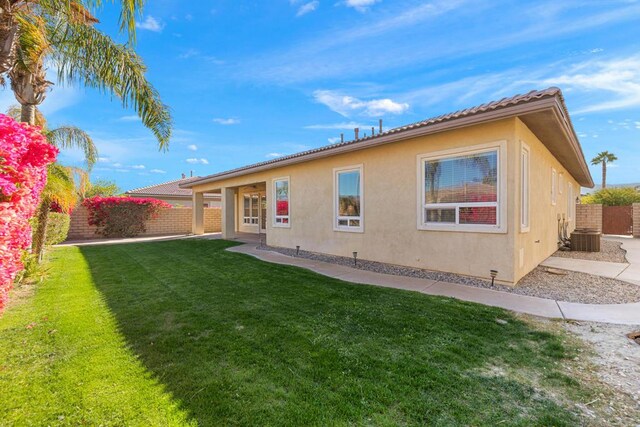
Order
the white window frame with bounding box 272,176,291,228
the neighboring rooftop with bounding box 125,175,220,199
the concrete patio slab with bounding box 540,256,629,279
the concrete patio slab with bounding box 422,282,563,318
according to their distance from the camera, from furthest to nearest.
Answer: the neighboring rooftop with bounding box 125,175,220,199
the white window frame with bounding box 272,176,291,228
the concrete patio slab with bounding box 540,256,629,279
the concrete patio slab with bounding box 422,282,563,318

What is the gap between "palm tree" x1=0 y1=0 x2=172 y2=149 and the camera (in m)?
6.07

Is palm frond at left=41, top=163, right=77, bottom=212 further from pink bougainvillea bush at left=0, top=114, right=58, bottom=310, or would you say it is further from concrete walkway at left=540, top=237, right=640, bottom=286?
concrete walkway at left=540, top=237, right=640, bottom=286

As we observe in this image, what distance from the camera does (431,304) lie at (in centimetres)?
523

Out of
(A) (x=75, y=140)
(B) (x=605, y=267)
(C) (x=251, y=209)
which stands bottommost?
(B) (x=605, y=267)

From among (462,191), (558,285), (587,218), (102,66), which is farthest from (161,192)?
(587,218)

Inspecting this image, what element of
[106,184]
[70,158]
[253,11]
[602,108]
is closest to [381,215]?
[253,11]

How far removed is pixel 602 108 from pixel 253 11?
15.3 meters

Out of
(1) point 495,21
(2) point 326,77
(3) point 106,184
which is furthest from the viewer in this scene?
(3) point 106,184

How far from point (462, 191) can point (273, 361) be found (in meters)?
5.70

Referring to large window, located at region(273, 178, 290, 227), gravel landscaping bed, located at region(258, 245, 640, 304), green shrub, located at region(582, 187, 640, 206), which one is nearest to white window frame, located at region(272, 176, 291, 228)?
large window, located at region(273, 178, 290, 227)

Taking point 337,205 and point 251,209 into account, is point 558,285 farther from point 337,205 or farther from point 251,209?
point 251,209

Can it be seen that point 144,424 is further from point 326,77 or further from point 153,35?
point 326,77

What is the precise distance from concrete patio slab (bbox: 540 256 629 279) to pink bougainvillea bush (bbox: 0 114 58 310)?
1103cm

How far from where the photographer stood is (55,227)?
462 inches
